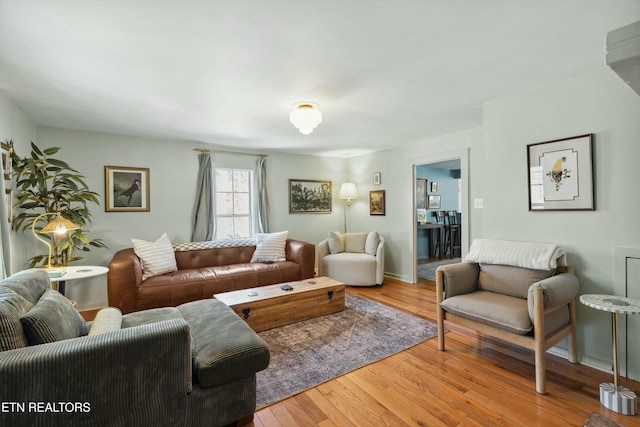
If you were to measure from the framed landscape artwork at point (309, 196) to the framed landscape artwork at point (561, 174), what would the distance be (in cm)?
356

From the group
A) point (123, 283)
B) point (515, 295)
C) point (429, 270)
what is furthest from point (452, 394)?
point (429, 270)

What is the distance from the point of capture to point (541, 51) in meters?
1.88

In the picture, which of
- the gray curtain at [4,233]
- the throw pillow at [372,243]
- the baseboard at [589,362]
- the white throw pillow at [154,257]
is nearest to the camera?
the gray curtain at [4,233]

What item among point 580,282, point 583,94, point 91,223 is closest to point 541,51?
point 583,94

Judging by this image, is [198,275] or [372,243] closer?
[198,275]

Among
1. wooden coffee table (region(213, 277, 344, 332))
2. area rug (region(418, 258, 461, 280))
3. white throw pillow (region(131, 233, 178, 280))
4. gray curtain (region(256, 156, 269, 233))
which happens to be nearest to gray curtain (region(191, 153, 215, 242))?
white throw pillow (region(131, 233, 178, 280))

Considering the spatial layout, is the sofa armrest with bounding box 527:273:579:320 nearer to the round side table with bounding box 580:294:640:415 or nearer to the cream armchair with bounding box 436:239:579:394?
the cream armchair with bounding box 436:239:579:394

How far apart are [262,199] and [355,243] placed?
179 cm

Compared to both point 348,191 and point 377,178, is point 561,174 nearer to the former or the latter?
point 377,178

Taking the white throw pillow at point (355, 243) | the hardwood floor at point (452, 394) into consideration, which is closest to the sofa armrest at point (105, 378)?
the hardwood floor at point (452, 394)

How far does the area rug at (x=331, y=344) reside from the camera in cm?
202

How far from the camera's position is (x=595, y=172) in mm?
2180

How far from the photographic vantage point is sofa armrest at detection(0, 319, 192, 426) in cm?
105

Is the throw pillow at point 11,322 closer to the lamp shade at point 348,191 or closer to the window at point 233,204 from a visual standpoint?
the window at point 233,204
